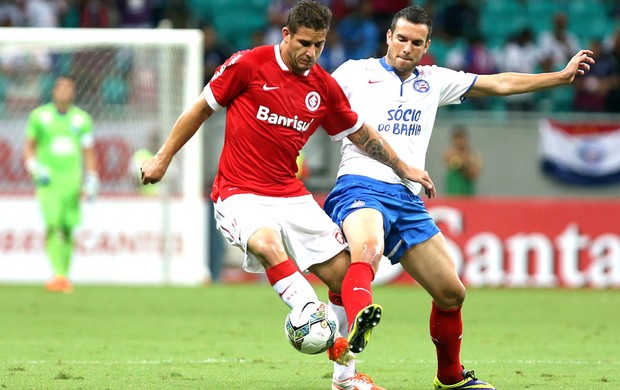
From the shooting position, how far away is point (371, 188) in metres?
7.31

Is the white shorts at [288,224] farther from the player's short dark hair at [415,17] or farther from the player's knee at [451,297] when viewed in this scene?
the player's short dark hair at [415,17]

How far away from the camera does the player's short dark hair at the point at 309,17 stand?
6.64 metres

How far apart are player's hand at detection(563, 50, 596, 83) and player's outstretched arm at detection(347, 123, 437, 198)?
1.20 m

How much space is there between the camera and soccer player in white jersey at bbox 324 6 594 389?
7.15 metres

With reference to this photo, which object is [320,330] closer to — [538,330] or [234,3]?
[538,330]

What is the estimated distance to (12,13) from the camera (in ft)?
67.9

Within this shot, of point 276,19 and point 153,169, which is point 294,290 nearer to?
point 153,169

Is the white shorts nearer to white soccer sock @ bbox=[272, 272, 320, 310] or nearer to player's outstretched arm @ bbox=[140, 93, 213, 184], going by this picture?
white soccer sock @ bbox=[272, 272, 320, 310]

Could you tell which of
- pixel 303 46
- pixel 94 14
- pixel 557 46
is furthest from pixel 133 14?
pixel 303 46

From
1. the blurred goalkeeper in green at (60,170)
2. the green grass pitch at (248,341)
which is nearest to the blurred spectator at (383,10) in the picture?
the green grass pitch at (248,341)

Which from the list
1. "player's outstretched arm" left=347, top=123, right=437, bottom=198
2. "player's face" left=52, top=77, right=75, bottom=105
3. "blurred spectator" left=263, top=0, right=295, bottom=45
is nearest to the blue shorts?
"player's outstretched arm" left=347, top=123, right=437, bottom=198

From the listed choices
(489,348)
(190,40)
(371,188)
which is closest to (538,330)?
(489,348)

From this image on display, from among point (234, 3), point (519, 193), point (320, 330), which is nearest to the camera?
point (320, 330)

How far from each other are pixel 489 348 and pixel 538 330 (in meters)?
1.84
